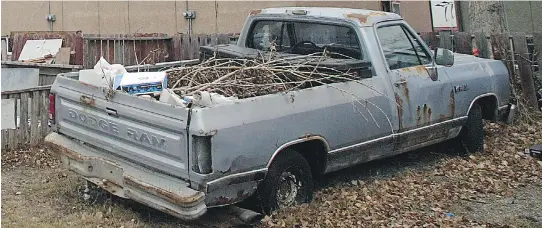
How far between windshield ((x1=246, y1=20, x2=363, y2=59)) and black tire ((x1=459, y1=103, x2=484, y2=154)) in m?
1.90

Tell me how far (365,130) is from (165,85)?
194cm

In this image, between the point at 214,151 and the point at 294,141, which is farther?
the point at 294,141


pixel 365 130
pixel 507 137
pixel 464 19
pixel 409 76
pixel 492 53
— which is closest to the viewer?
pixel 365 130

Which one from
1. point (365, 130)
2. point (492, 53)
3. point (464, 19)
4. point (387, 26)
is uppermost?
point (387, 26)

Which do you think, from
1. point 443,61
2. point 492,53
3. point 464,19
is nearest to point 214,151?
point 443,61

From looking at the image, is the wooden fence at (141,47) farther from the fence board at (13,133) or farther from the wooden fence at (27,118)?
the fence board at (13,133)

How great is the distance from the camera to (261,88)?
5.71m

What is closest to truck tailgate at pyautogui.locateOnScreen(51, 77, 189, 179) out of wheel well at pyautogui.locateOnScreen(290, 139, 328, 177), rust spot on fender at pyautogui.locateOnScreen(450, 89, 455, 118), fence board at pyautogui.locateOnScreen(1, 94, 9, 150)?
wheel well at pyautogui.locateOnScreen(290, 139, 328, 177)

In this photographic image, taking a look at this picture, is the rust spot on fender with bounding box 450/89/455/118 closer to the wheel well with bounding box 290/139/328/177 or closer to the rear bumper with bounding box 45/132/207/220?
the wheel well with bounding box 290/139/328/177

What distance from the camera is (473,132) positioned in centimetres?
757

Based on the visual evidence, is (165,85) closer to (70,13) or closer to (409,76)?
(409,76)

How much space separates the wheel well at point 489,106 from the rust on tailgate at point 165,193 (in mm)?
4337

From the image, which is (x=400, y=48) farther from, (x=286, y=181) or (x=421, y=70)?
(x=286, y=181)

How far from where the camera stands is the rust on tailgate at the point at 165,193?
4723 mm
